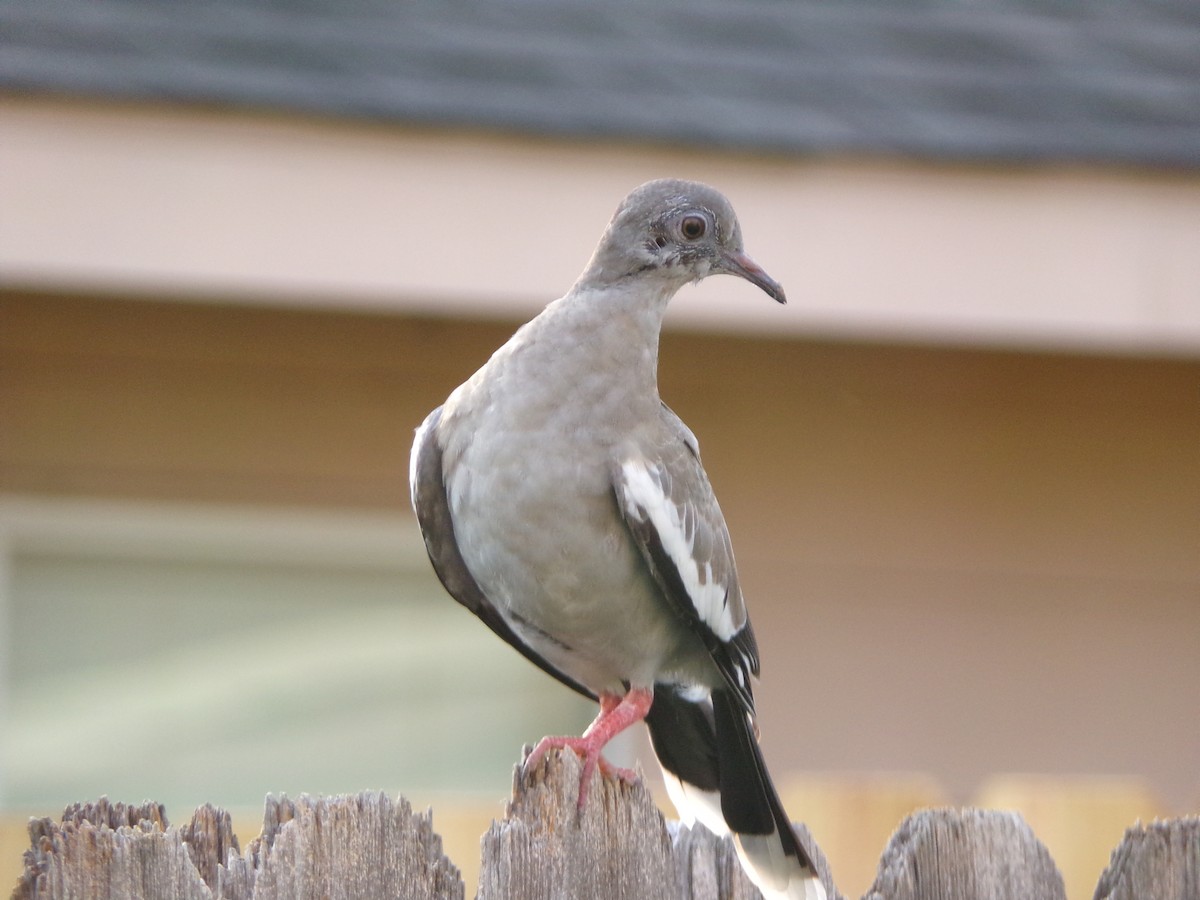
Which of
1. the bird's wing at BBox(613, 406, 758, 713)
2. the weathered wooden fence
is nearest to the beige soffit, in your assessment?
the bird's wing at BBox(613, 406, 758, 713)

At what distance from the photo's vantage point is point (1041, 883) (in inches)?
82.5

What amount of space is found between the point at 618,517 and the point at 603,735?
42 cm

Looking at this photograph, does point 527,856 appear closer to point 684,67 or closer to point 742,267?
point 742,267

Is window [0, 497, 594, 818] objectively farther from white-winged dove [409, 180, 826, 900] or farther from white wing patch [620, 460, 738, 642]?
white wing patch [620, 460, 738, 642]

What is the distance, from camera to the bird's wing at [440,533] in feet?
10.2

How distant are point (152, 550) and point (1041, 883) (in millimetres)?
3563

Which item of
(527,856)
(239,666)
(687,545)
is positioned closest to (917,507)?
(239,666)

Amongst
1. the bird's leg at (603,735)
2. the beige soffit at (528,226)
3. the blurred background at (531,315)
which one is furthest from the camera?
the blurred background at (531,315)

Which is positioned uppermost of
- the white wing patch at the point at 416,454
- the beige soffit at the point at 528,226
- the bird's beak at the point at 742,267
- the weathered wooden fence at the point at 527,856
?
the beige soffit at the point at 528,226

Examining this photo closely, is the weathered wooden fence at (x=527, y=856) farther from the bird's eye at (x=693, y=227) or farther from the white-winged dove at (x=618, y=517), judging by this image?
the bird's eye at (x=693, y=227)

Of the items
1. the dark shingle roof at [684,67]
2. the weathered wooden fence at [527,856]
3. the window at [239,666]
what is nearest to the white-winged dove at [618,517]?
the weathered wooden fence at [527,856]

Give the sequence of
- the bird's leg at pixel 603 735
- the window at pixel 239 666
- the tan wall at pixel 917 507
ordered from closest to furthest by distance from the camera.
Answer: the bird's leg at pixel 603 735 → the window at pixel 239 666 → the tan wall at pixel 917 507

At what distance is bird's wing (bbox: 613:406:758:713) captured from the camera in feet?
9.45

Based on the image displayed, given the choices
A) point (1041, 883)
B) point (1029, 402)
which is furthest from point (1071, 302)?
point (1041, 883)
